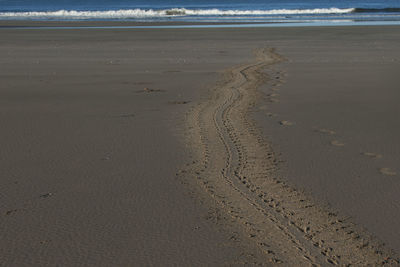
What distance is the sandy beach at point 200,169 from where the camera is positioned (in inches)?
110

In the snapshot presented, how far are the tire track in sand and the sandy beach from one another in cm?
1

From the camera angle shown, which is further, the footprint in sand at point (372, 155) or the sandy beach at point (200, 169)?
the footprint in sand at point (372, 155)

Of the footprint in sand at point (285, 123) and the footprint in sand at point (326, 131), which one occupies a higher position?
the footprint in sand at point (285, 123)

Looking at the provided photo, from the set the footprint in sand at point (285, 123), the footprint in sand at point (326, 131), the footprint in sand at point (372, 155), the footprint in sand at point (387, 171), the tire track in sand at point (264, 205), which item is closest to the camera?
the tire track in sand at point (264, 205)

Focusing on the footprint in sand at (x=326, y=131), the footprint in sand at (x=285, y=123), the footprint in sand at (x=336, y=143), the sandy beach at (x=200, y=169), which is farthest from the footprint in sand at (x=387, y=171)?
the footprint in sand at (x=285, y=123)

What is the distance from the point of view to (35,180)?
3795 millimetres

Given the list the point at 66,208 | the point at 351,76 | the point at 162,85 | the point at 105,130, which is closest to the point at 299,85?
the point at 351,76

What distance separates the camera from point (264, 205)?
3.31 meters

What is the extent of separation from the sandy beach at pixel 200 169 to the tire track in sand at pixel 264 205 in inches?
0.4

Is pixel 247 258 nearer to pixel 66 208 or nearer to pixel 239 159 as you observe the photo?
pixel 66 208

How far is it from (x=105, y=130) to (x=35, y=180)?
1.49m

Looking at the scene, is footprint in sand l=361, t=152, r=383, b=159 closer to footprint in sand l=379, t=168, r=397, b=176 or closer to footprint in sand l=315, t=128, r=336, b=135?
footprint in sand l=379, t=168, r=397, b=176

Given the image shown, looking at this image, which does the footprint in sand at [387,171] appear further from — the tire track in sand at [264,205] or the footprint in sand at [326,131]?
the footprint in sand at [326,131]

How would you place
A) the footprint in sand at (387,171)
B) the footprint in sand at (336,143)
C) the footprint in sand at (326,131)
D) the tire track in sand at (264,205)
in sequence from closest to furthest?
the tire track in sand at (264,205) < the footprint in sand at (387,171) < the footprint in sand at (336,143) < the footprint in sand at (326,131)
